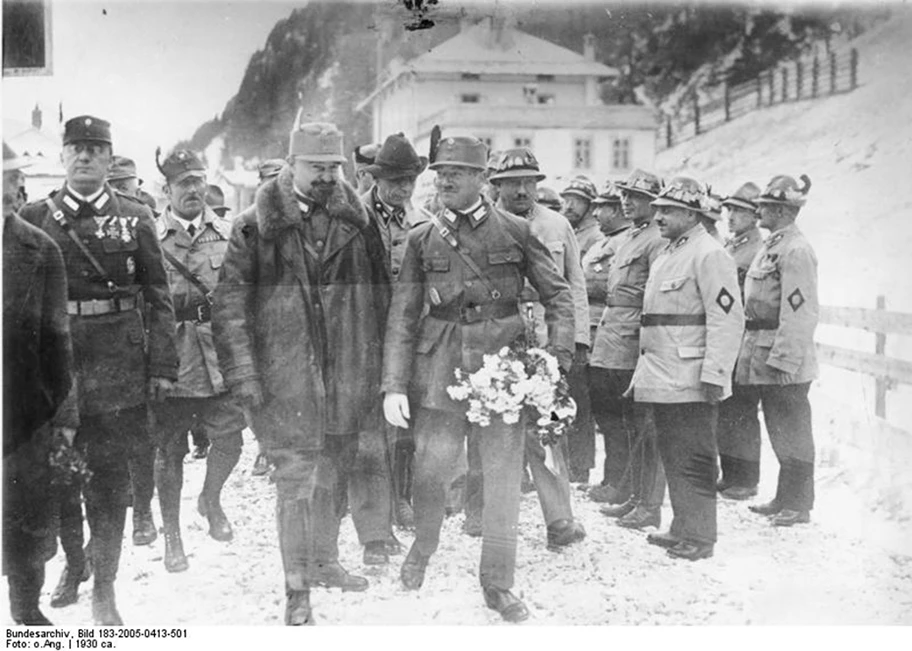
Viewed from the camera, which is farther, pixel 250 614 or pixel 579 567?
pixel 579 567

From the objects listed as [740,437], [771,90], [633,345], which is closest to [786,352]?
[740,437]

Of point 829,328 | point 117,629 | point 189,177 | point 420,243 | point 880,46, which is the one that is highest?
point 880,46

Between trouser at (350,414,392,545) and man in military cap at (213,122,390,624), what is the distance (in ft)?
0.93

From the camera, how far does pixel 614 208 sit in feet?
18.1

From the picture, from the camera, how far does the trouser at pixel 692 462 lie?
4.46m

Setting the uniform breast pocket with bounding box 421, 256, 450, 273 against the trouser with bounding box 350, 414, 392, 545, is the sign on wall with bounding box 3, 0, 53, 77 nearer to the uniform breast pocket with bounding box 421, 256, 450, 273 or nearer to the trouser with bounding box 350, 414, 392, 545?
the uniform breast pocket with bounding box 421, 256, 450, 273

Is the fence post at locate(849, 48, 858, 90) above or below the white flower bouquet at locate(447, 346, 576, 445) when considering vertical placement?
above

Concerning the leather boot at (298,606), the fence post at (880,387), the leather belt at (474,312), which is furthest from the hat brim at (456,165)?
the fence post at (880,387)

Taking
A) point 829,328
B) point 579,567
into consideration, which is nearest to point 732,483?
point 829,328

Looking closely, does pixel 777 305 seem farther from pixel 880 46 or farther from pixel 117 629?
pixel 117 629

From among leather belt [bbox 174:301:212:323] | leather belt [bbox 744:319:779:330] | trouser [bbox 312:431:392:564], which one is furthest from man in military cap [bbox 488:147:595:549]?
leather belt [bbox 174:301:212:323]

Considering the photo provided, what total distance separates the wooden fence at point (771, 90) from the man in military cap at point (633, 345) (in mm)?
389

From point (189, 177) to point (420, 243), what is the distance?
4.27 feet

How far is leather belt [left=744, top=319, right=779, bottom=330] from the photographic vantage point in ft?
16.7
